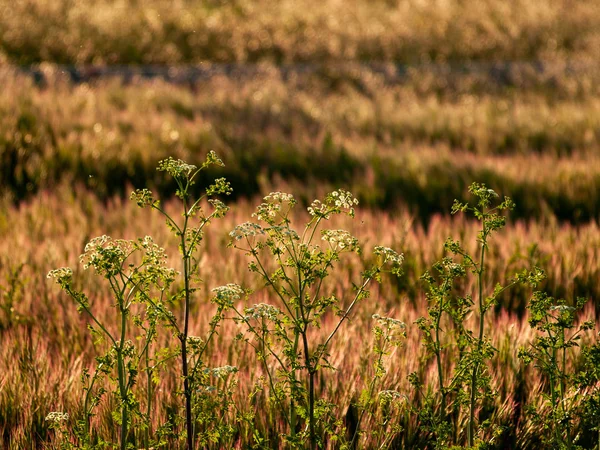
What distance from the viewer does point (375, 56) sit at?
46.3 ft

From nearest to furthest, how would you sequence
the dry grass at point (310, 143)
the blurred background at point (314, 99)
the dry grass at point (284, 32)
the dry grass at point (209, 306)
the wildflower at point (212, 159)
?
the wildflower at point (212, 159) → the dry grass at point (209, 306) → the dry grass at point (310, 143) → the blurred background at point (314, 99) → the dry grass at point (284, 32)

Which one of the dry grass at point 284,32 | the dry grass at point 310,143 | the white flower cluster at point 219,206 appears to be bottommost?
the white flower cluster at point 219,206

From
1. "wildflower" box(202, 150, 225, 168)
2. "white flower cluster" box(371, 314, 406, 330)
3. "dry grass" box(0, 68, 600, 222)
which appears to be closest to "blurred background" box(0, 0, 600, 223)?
"dry grass" box(0, 68, 600, 222)

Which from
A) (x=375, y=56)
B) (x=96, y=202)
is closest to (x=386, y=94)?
(x=375, y=56)

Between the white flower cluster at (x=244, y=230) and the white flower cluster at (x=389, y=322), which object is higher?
the white flower cluster at (x=244, y=230)

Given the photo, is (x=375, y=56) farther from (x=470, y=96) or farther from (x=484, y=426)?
(x=484, y=426)

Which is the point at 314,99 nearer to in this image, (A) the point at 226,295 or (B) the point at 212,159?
(B) the point at 212,159

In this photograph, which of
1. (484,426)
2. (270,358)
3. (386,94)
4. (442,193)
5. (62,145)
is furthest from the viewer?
(386,94)

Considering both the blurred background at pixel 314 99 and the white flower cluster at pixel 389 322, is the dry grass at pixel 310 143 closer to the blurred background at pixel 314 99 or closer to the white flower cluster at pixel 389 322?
the blurred background at pixel 314 99

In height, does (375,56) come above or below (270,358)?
above

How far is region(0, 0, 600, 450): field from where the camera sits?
6.58 feet

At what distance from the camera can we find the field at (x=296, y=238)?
6.58 feet

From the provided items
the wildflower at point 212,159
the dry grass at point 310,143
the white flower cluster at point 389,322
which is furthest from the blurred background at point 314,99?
the wildflower at point 212,159

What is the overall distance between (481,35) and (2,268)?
13.3 m
